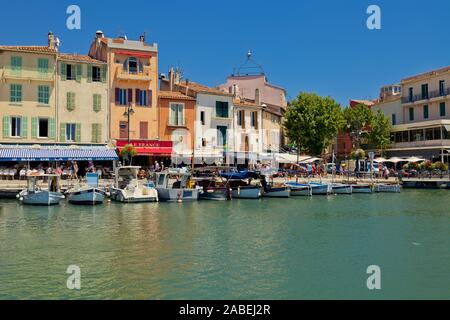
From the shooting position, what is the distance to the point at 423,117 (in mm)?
62156

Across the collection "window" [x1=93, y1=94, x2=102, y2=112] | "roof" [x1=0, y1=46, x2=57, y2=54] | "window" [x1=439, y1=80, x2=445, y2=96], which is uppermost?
"roof" [x1=0, y1=46, x2=57, y2=54]

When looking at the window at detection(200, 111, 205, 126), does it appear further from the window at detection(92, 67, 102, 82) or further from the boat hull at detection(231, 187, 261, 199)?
the boat hull at detection(231, 187, 261, 199)

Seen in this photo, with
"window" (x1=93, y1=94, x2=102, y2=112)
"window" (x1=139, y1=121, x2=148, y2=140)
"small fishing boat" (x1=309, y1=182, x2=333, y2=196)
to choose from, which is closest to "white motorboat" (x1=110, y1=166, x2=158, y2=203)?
"window" (x1=139, y1=121, x2=148, y2=140)

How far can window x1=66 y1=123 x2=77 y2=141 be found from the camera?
44906 mm

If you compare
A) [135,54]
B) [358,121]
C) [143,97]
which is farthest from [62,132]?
[358,121]

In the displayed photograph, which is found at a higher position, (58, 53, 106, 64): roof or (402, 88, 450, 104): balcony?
(58, 53, 106, 64): roof

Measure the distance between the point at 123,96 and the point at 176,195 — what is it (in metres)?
15.0

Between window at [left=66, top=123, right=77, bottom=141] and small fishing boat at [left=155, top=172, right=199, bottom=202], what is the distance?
37.6 feet

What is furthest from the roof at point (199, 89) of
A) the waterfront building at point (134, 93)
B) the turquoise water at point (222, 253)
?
the turquoise water at point (222, 253)

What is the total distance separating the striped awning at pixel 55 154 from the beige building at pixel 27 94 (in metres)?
2.29

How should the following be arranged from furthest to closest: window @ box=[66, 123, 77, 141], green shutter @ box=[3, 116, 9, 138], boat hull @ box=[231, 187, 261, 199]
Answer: window @ box=[66, 123, 77, 141], green shutter @ box=[3, 116, 9, 138], boat hull @ box=[231, 187, 261, 199]

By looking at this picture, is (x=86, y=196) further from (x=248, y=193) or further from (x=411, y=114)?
(x=411, y=114)
